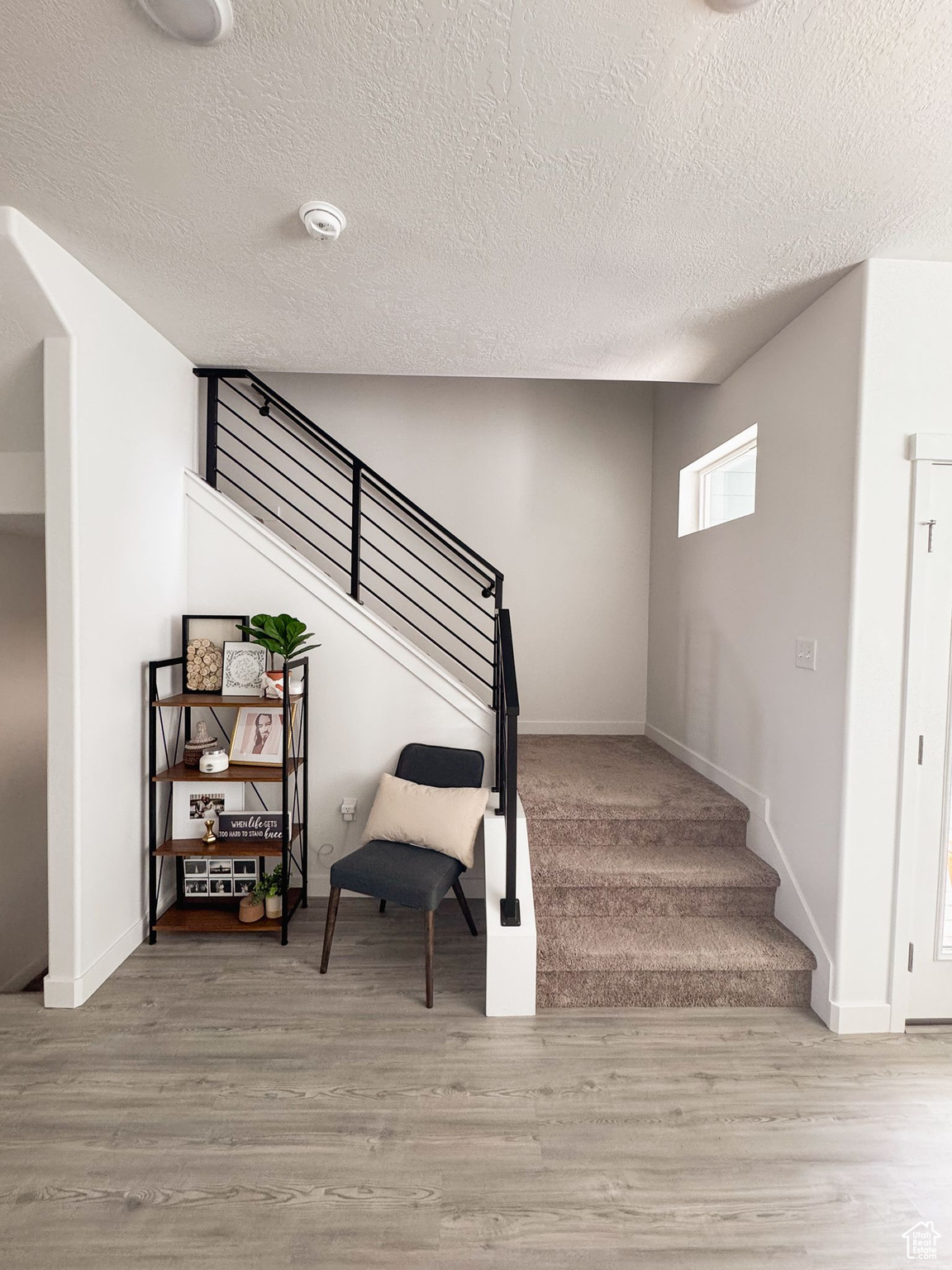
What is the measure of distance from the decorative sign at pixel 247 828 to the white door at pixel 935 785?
104 inches

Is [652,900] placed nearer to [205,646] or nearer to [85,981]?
[85,981]

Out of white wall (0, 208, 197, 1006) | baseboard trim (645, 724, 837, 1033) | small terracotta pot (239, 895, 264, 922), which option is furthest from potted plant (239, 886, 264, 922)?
baseboard trim (645, 724, 837, 1033)

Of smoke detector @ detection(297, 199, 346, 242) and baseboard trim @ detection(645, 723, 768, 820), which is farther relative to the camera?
baseboard trim @ detection(645, 723, 768, 820)

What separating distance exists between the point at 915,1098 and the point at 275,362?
3.90 metres

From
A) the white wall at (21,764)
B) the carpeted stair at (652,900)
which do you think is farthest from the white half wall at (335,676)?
the white wall at (21,764)

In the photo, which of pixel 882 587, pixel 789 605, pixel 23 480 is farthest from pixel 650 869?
pixel 23 480

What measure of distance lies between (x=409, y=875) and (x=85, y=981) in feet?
4.15

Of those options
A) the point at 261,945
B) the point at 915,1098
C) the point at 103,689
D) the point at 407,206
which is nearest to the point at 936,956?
the point at 915,1098

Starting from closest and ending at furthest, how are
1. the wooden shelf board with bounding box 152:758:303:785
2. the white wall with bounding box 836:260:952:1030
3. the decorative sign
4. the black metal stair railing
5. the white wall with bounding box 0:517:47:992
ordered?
1. the white wall with bounding box 836:260:952:1030
2. the wooden shelf board with bounding box 152:758:303:785
3. the decorative sign
4. the white wall with bounding box 0:517:47:992
5. the black metal stair railing

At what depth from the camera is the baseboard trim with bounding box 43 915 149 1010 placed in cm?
230

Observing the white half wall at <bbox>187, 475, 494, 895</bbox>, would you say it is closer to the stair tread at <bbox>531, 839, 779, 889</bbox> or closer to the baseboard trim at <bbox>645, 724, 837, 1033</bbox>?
the stair tread at <bbox>531, 839, 779, 889</bbox>

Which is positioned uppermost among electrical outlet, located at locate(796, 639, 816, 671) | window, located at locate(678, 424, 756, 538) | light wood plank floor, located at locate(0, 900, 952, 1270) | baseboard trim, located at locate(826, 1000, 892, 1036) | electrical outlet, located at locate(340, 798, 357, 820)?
window, located at locate(678, 424, 756, 538)

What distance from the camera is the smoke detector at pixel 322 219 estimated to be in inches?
73.1

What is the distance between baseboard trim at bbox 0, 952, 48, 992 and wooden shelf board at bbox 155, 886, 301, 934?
1.38 meters
